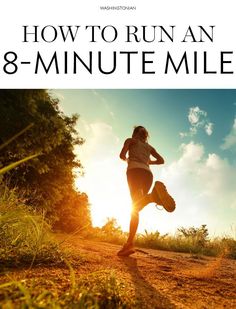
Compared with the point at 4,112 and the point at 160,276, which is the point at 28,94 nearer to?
the point at 4,112

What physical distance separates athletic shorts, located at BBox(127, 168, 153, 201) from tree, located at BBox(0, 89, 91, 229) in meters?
1.49

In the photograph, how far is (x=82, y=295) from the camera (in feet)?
4.95

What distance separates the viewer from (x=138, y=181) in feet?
15.6

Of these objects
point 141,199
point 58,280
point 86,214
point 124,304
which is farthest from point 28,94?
point 86,214

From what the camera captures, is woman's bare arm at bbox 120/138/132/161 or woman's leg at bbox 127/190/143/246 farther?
woman's bare arm at bbox 120/138/132/161

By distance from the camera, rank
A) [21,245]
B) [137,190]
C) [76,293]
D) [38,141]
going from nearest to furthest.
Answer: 1. [76,293]
2. [21,245]
3. [137,190]
4. [38,141]

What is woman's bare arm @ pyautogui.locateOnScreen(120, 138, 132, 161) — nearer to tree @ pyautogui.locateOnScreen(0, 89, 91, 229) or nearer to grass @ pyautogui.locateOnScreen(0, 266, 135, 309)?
tree @ pyautogui.locateOnScreen(0, 89, 91, 229)

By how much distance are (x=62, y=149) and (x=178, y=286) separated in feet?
23.3

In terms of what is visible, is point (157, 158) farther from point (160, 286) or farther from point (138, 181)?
point (160, 286)

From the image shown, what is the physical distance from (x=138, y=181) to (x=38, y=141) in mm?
3583

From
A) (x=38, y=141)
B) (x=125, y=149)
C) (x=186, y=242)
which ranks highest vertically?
(x=38, y=141)

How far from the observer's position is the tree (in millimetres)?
6754

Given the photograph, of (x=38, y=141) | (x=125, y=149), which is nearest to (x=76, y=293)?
(x=125, y=149)

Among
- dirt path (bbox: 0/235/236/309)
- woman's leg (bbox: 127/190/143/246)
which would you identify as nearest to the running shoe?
woman's leg (bbox: 127/190/143/246)
